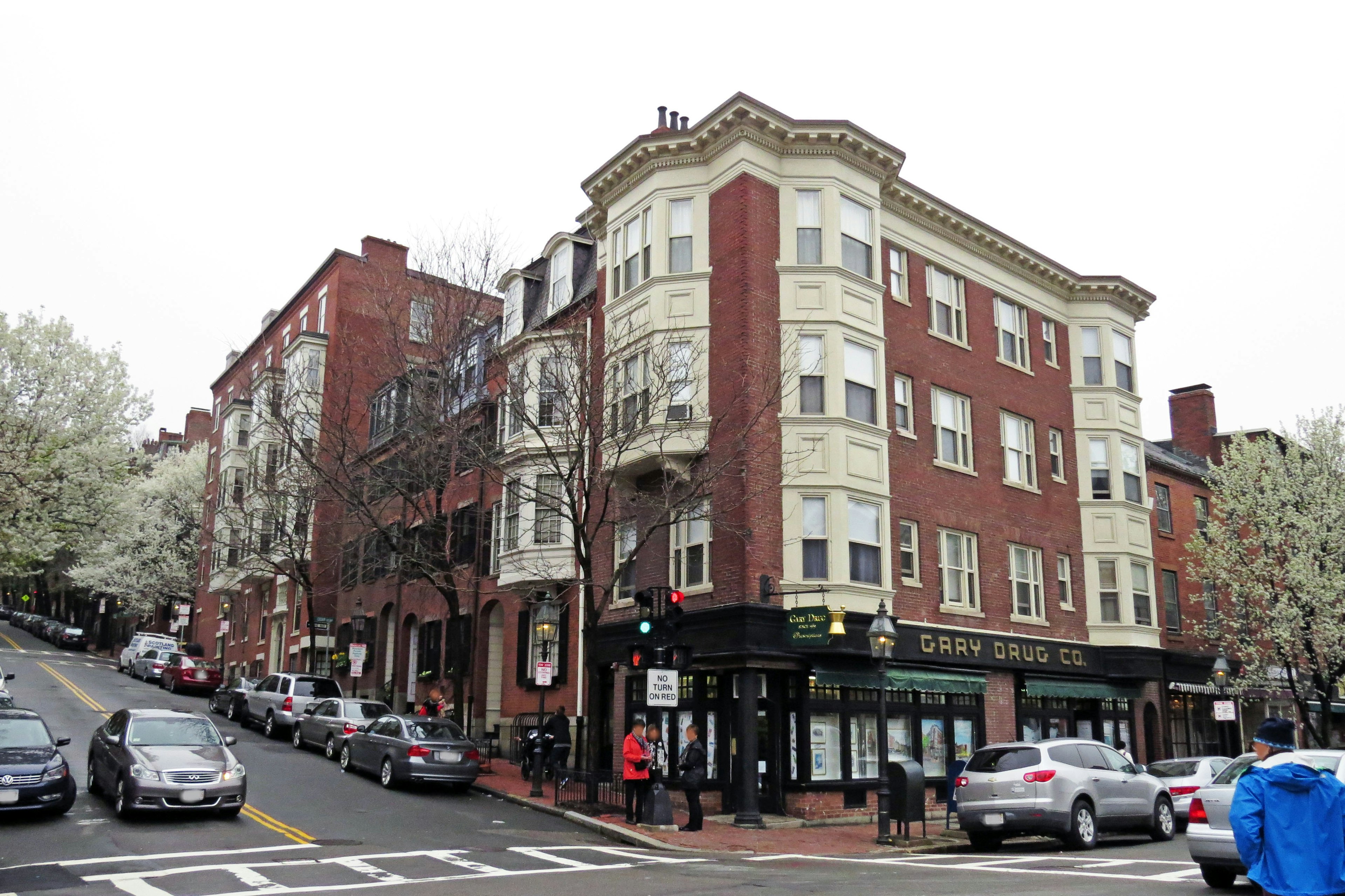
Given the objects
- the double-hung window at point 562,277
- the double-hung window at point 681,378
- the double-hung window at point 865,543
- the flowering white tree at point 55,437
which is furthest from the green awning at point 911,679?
the flowering white tree at point 55,437

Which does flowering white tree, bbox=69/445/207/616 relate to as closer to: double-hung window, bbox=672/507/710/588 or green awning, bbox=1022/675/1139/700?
double-hung window, bbox=672/507/710/588

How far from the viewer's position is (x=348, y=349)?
141 feet

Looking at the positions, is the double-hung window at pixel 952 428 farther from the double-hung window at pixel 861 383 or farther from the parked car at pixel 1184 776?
→ the parked car at pixel 1184 776

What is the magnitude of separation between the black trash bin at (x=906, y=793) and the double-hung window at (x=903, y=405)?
886cm

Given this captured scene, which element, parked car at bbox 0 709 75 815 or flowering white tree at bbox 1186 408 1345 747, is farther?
flowering white tree at bbox 1186 408 1345 747

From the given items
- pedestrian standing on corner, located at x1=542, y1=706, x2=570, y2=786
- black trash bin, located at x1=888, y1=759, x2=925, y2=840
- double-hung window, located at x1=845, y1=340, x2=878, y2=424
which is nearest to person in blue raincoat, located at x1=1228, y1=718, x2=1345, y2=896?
black trash bin, located at x1=888, y1=759, x2=925, y2=840

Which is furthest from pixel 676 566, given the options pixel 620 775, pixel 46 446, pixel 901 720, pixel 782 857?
pixel 46 446

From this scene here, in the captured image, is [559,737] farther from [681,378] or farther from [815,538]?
[681,378]

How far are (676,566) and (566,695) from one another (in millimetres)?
7011

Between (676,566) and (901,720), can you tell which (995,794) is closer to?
(901,720)

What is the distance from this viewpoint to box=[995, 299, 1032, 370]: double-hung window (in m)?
30.6

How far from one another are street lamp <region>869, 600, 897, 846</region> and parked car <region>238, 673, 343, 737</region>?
16.5 meters

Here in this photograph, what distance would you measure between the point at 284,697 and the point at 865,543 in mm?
16790

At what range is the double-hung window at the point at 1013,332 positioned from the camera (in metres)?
30.6
